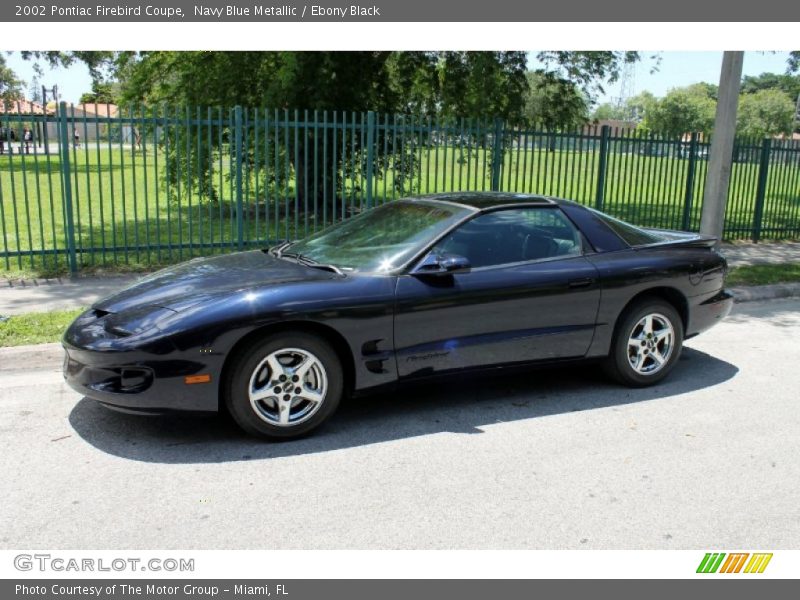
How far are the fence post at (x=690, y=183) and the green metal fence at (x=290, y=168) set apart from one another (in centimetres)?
2

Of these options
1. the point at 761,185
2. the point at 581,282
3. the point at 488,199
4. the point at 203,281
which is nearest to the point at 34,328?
the point at 203,281

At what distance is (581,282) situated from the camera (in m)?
5.23

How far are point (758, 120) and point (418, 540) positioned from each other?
335ft

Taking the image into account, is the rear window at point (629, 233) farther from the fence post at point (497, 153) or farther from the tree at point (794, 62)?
the tree at point (794, 62)

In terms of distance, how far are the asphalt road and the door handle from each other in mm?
843

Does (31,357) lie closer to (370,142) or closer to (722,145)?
(370,142)

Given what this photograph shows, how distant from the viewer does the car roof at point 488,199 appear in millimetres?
5359

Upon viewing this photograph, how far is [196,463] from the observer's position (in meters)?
4.13

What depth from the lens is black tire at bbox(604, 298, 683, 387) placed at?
216 inches

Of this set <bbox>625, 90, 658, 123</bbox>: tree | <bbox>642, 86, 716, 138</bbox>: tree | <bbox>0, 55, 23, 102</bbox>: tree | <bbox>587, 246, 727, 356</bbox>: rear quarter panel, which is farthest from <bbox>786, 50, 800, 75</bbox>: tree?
<bbox>625, 90, 658, 123</bbox>: tree

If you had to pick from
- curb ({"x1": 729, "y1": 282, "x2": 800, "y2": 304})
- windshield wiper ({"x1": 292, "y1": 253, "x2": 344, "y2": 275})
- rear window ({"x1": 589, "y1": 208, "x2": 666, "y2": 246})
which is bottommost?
curb ({"x1": 729, "y1": 282, "x2": 800, "y2": 304})

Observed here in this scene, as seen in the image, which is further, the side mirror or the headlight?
the side mirror

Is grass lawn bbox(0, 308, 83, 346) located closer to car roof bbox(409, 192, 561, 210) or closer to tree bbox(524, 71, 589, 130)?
car roof bbox(409, 192, 561, 210)

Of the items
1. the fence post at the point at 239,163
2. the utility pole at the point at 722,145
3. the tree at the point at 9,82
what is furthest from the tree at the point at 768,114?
the fence post at the point at 239,163
